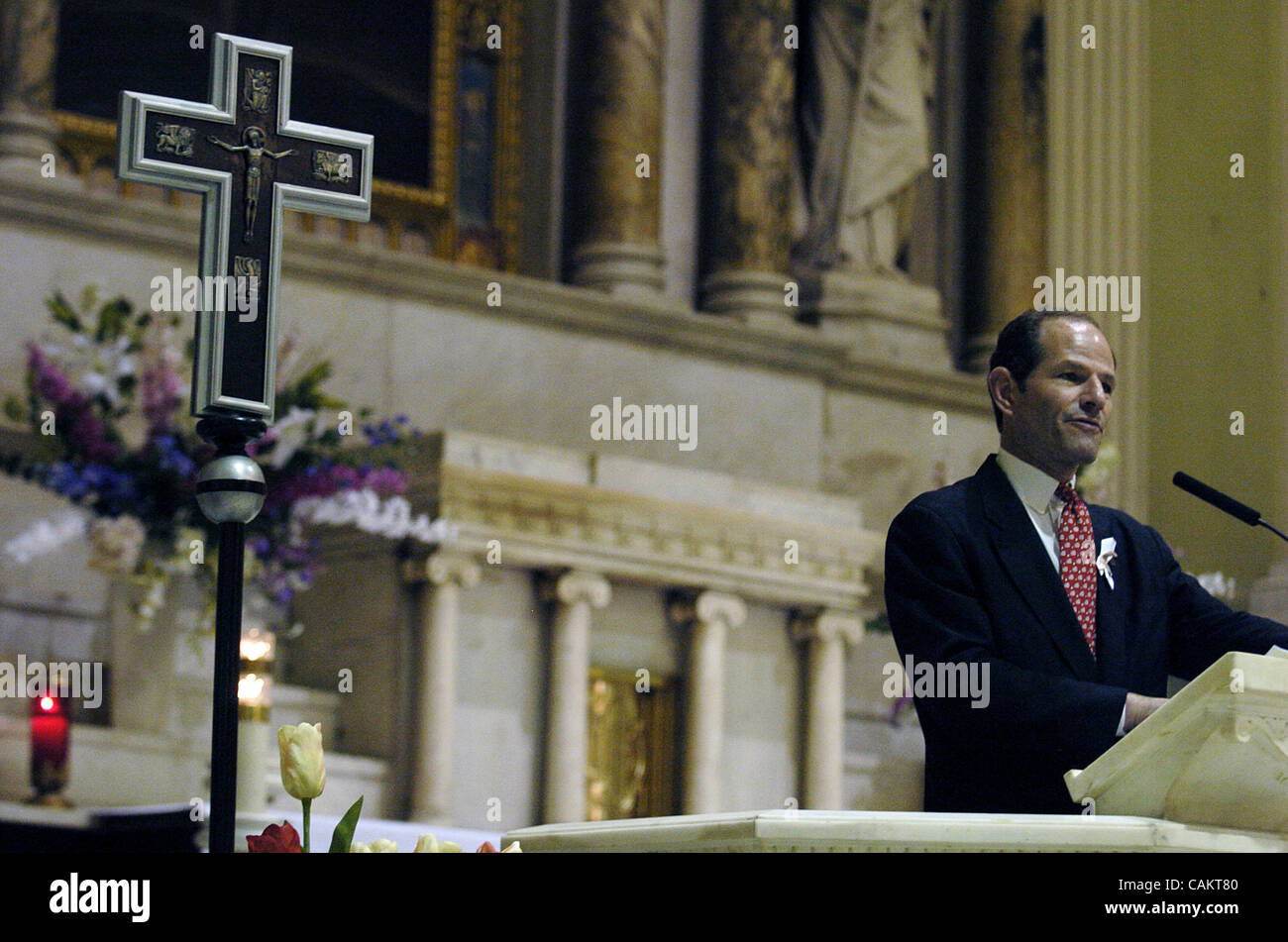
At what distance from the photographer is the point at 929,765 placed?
3814 millimetres

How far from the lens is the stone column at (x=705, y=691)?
9.30 meters

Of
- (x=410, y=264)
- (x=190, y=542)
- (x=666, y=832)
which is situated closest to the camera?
(x=666, y=832)

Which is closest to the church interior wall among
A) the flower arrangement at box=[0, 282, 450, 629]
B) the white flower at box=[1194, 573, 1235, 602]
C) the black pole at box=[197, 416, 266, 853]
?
the white flower at box=[1194, 573, 1235, 602]

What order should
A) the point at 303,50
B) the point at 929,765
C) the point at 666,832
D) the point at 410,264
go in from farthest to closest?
the point at 303,50 → the point at 410,264 → the point at 929,765 → the point at 666,832

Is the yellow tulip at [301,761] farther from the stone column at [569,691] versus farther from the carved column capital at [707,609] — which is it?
the carved column capital at [707,609]

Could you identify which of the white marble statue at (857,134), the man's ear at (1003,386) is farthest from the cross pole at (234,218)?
the white marble statue at (857,134)

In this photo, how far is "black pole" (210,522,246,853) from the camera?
3.32 metres

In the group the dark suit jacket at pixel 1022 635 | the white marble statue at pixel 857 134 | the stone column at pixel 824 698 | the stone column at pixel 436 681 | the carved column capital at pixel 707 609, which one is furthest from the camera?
the white marble statue at pixel 857 134

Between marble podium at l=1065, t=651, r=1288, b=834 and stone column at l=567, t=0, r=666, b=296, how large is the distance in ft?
26.2

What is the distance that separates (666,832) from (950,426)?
8.94 metres

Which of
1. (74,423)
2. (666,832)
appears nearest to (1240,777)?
(666,832)

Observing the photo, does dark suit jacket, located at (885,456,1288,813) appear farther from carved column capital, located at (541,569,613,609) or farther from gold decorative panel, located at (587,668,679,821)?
gold decorative panel, located at (587,668,679,821)
